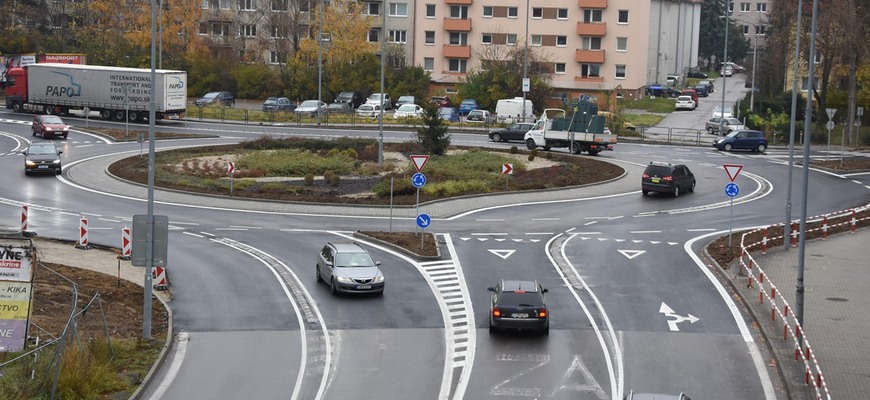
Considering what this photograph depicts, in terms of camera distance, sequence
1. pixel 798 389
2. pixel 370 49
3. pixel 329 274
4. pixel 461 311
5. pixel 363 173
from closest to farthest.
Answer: pixel 798 389
pixel 461 311
pixel 329 274
pixel 363 173
pixel 370 49

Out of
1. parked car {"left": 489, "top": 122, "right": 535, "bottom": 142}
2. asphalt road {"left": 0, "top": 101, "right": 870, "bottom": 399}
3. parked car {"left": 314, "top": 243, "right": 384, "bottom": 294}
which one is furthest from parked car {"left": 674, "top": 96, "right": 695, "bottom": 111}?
parked car {"left": 314, "top": 243, "right": 384, "bottom": 294}

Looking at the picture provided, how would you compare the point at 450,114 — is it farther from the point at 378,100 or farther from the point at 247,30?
the point at 247,30

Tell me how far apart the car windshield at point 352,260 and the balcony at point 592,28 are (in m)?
73.2

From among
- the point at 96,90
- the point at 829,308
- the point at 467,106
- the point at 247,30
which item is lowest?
the point at 829,308

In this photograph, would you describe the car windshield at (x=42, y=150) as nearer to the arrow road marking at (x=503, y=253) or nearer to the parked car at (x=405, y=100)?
the arrow road marking at (x=503, y=253)

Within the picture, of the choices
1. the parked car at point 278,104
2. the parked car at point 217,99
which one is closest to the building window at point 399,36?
the parked car at point 278,104

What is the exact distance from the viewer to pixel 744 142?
233 ft

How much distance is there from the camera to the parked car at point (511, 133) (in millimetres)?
71812

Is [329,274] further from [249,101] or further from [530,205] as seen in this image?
[249,101]

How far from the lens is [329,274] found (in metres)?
31.3

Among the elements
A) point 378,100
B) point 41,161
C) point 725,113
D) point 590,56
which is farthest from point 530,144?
point 590,56

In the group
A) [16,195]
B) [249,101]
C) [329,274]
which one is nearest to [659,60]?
[249,101]

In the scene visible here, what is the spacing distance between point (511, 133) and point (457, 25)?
113ft

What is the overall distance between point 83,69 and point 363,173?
1311 inches
